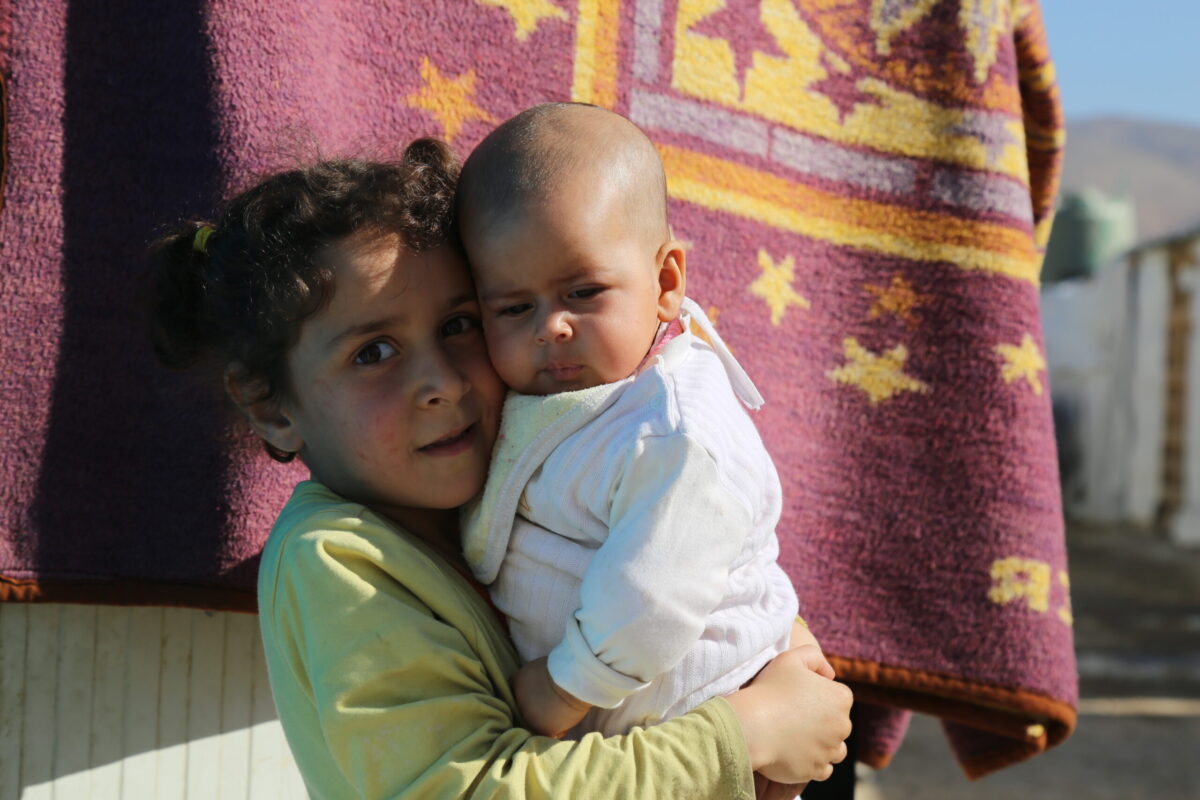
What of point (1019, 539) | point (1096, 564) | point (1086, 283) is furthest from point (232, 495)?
point (1086, 283)

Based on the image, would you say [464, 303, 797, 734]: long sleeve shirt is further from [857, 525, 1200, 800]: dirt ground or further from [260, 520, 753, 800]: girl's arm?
[857, 525, 1200, 800]: dirt ground

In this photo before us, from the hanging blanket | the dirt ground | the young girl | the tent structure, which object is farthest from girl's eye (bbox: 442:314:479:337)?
the tent structure

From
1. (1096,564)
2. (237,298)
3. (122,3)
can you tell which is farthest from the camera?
(1096,564)

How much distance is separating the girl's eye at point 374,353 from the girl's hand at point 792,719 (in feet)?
1.40

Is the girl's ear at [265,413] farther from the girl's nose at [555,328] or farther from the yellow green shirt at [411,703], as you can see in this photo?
the girl's nose at [555,328]

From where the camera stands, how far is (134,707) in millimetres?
1279

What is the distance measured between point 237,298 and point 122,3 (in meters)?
0.36

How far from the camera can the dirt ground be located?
3697 mm

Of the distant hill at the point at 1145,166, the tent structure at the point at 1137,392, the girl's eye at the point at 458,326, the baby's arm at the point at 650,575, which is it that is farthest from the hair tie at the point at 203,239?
the distant hill at the point at 1145,166

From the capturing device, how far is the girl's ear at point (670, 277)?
1.11m

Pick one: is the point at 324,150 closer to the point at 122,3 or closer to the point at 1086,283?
the point at 122,3

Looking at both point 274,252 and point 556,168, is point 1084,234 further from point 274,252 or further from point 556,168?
point 274,252

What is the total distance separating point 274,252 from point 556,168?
0.26 meters

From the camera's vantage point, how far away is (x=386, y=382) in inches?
39.8
